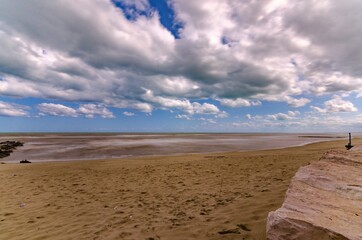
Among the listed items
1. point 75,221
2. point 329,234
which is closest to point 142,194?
Result: point 75,221

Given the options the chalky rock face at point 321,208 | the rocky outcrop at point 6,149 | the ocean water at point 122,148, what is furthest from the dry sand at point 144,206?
the rocky outcrop at point 6,149

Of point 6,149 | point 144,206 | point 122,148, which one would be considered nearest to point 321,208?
point 144,206

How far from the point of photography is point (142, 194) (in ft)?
29.8

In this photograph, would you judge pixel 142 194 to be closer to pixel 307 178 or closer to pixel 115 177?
pixel 115 177

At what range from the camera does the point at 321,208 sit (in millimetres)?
3818

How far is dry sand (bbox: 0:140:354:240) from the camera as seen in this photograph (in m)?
5.53

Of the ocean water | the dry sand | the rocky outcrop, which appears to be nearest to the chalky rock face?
the dry sand

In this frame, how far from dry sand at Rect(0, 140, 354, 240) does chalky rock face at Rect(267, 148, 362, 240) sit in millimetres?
1210

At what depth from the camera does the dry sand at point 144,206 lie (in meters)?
5.53

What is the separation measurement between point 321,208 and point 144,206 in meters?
5.27

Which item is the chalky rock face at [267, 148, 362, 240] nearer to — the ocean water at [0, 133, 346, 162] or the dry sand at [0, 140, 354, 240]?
the dry sand at [0, 140, 354, 240]

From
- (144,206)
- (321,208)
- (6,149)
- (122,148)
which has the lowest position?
(6,149)

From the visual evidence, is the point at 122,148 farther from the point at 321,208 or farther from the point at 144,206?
the point at 321,208

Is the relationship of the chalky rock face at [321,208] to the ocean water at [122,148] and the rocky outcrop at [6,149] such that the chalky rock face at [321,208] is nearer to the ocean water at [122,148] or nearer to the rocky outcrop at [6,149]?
the ocean water at [122,148]
